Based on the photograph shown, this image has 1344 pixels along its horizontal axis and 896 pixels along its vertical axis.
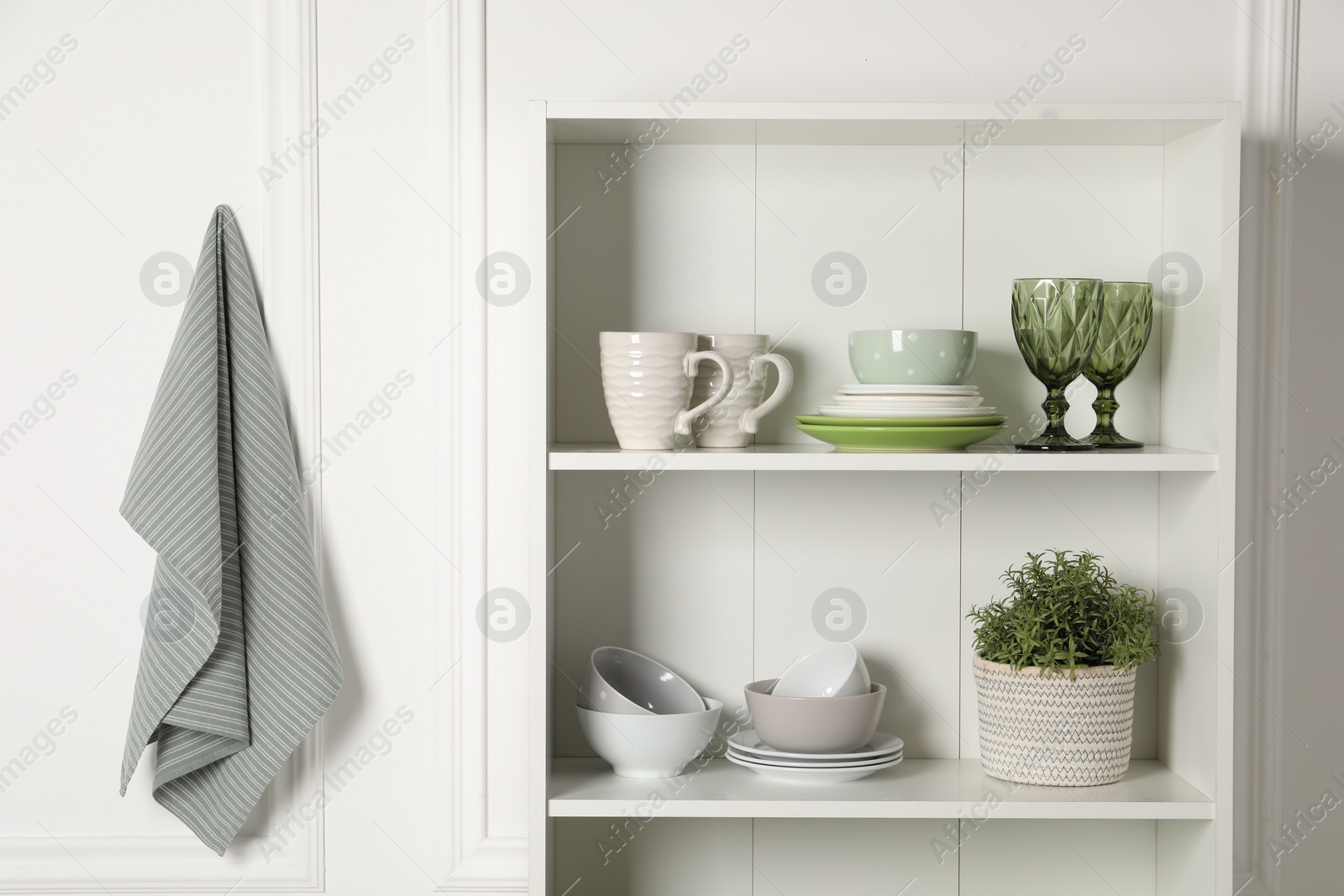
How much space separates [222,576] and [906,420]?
721 mm

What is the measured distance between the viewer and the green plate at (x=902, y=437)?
3.22 feet

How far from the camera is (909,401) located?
1.00 metres

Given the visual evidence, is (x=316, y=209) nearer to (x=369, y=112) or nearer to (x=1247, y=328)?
(x=369, y=112)

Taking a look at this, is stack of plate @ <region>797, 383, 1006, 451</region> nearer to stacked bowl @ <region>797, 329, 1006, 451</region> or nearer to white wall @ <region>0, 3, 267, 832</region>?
stacked bowl @ <region>797, 329, 1006, 451</region>

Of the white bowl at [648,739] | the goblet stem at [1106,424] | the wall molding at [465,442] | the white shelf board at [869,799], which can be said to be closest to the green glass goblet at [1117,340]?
the goblet stem at [1106,424]

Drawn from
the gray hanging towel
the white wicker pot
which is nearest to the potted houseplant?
the white wicker pot

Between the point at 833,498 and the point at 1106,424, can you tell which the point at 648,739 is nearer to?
the point at 833,498

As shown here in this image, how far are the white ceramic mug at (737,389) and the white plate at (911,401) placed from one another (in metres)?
0.07

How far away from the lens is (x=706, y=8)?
3.75 feet

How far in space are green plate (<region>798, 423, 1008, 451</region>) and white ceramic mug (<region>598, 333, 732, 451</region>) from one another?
0.39ft

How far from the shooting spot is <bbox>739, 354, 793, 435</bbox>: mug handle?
1.02m

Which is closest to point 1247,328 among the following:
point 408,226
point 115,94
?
point 408,226

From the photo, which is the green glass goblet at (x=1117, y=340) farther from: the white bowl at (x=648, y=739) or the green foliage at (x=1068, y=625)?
the white bowl at (x=648, y=739)

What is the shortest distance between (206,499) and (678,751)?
55cm
